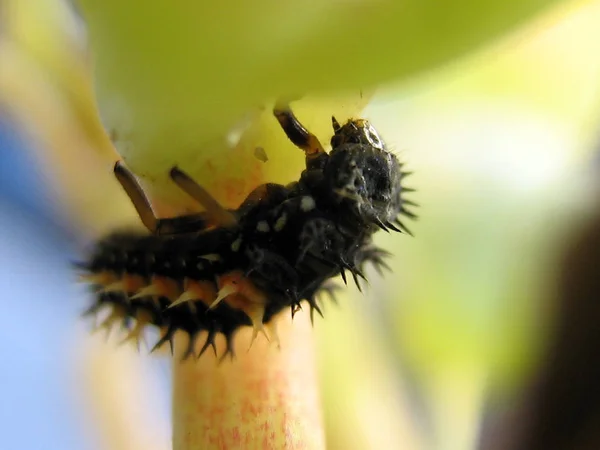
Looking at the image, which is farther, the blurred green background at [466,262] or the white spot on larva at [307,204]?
the blurred green background at [466,262]

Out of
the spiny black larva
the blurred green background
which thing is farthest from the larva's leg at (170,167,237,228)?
the blurred green background

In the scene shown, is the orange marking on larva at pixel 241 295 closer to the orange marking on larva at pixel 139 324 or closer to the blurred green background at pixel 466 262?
the orange marking on larva at pixel 139 324

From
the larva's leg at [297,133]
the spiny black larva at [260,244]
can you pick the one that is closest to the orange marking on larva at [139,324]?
the spiny black larva at [260,244]

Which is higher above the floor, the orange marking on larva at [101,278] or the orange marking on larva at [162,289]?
the orange marking on larva at [101,278]

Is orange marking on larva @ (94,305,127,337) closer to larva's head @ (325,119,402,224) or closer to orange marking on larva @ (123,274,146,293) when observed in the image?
orange marking on larva @ (123,274,146,293)

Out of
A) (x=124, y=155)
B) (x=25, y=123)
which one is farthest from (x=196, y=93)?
(x=25, y=123)

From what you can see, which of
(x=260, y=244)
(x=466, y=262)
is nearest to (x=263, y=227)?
(x=260, y=244)
